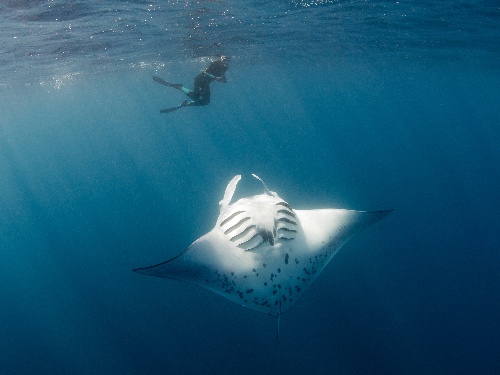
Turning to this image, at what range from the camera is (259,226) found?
369 centimetres

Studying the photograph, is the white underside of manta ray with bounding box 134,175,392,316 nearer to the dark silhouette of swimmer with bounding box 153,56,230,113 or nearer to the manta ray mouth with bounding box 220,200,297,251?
the manta ray mouth with bounding box 220,200,297,251

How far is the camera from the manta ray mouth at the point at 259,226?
3.69 metres

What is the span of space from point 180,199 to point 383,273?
13.3 m

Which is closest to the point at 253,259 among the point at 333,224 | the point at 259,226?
the point at 259,226

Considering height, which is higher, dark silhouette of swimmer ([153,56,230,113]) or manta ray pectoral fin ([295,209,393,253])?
dark silhouette of swimmer ([153,56,230,113])

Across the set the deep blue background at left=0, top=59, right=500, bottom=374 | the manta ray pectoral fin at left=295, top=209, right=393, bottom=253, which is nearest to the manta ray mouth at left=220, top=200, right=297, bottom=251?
the manta ray pectoral fin at left=295, top=209, right=393, bottom=253

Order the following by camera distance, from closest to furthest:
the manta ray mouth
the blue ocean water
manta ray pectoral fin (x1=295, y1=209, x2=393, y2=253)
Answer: the manta ray mouth < manta ray pectoral fin (x1=295, y1=209, x2=393, y2=253) < the blue ocean water

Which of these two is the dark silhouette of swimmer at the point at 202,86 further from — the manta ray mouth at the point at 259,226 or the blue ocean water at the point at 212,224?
the manta ray mouth at the point at 259,226

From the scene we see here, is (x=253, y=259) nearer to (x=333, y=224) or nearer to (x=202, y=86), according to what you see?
(x=333, y=224)

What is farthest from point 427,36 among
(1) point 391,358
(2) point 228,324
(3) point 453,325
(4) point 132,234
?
(4) point 132,234

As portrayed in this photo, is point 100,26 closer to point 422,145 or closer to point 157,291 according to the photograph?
point 157,291

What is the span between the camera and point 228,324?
11.2m

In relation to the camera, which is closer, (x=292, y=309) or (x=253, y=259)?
(x=253, y=259)

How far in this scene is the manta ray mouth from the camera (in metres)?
3.69
